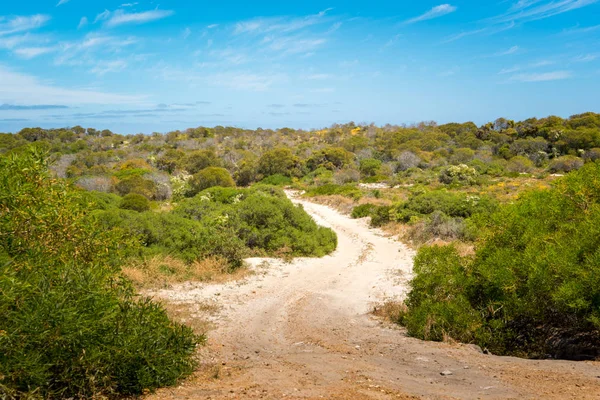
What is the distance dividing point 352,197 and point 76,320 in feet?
86.5

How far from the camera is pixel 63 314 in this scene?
3.83m

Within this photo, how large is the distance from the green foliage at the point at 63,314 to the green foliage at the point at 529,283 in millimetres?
4489

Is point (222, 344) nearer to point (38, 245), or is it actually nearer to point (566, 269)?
point (38, 245)

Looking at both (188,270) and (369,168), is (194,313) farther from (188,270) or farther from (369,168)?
(369,168)

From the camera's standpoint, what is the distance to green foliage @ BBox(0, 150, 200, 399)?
3.83 metres

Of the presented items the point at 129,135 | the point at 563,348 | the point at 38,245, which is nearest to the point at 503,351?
the point at 563,348

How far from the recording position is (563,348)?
661cm

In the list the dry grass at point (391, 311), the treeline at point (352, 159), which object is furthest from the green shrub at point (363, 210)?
the dry grass at point (391, 311)

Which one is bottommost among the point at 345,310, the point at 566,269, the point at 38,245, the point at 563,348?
the point at 345,310

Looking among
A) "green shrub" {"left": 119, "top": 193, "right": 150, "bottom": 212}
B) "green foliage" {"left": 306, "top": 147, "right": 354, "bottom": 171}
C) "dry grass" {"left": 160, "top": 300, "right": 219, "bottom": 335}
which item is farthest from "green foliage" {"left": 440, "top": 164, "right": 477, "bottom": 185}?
"dry grass" {"left": 160, "top": 300, "right": 219, "bottom": 335}

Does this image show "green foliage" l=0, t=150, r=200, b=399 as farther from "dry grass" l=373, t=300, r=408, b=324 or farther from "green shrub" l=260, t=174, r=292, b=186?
"green shrub" l=260, t=174, r=292, b=186

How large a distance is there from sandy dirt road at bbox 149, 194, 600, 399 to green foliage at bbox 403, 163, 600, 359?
62 centimetres

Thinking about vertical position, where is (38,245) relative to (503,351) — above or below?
above

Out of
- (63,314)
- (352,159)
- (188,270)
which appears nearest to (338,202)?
(188,270)
